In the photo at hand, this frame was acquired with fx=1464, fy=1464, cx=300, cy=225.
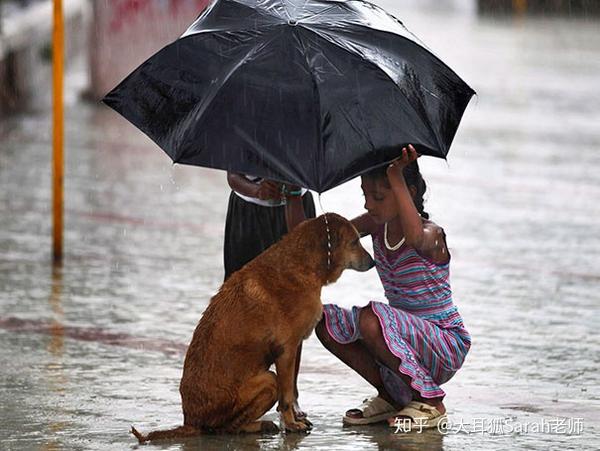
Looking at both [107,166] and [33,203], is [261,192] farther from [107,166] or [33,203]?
[107,166]

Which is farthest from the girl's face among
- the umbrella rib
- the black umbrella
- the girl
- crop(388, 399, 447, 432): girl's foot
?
crop(388, 399, 447, 432): girl's foot

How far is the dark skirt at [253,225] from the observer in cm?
648

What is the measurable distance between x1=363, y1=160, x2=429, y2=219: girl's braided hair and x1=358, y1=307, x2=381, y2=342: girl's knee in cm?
51

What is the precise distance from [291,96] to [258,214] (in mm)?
964

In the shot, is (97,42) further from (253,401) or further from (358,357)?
(253,401)

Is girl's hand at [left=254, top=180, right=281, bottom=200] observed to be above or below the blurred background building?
below

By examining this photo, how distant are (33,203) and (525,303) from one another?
460 cm

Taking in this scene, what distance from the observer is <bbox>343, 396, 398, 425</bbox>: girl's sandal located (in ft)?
20.1

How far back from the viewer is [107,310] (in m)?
8.39

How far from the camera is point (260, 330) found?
574 centimetres

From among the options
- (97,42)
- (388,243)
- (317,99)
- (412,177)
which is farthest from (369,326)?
(97,42)

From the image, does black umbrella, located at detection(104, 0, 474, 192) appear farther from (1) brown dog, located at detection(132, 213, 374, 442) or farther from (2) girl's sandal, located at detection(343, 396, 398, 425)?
(2) girl's sandal, located at detection(343, 396, 398, 425)

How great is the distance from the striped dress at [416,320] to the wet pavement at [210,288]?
0.86 ft

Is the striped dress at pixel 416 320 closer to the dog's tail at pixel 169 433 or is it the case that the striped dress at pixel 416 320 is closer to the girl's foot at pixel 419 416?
the girl's foot at pixel 419 416
